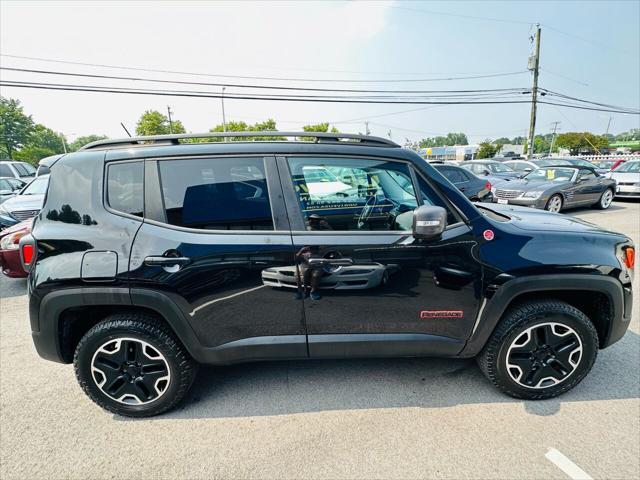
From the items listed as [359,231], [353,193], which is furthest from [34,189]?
[359,231]

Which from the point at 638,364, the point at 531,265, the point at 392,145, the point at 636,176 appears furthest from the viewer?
the point at 636,176

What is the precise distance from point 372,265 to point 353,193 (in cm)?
56

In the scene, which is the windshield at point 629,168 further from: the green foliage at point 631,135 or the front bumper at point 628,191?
the green foliage at point 631,135

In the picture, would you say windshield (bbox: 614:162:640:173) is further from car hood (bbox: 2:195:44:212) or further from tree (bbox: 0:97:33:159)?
tree (bbox: 0:97:33:159)

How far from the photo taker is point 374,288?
207 cm

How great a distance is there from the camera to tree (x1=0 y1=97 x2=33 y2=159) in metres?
53.1

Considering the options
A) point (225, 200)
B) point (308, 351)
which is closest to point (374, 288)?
point (308, 351)

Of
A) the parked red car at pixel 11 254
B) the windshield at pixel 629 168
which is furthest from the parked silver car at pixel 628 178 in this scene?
the parked red car at pixel 11 254

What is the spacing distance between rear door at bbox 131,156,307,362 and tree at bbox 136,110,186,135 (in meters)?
48.3

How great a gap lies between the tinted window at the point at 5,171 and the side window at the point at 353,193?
14.3 meters

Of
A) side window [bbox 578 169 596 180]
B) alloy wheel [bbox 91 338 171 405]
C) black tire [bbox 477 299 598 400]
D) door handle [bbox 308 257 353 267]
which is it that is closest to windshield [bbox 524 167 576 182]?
side window [bbox 578 169 596 180]

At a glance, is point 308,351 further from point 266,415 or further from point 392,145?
point 392,145

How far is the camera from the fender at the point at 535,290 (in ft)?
6.93

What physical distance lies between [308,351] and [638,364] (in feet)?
9.19
